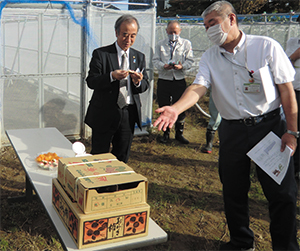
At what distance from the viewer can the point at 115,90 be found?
3307mm

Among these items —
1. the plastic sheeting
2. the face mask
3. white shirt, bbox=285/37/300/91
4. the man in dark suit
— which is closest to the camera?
the man in dark suit

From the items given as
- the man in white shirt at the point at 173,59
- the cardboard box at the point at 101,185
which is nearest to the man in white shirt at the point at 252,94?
the cardboard box at the point at 101,185

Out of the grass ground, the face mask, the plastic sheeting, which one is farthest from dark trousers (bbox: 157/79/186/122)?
the plastic sheeting

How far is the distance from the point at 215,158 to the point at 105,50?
9.34 ft

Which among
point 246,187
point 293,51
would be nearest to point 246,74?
point 246,187

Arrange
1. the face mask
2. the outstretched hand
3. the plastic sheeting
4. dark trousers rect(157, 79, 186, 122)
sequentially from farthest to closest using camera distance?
dark trousers rect(157, 79, 186, 122)
the face mask
the plastic sheeting
the outstretched hand

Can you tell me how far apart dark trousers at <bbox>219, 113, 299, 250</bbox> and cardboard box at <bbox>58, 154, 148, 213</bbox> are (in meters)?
0.97

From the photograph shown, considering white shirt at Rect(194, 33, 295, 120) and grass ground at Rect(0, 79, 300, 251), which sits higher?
white shirt at Rect(194, 33, 295, 120)

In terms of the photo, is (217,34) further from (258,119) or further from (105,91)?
(105,91)

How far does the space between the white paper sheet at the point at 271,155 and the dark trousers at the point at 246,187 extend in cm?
6

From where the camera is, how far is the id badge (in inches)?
95.1

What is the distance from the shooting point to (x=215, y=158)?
5.43 m

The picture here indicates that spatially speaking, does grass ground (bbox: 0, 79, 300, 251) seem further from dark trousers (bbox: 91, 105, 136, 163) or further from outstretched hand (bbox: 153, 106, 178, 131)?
outstretched hand (bbox: 153, 106, 178, 131)

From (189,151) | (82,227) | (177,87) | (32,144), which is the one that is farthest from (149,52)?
(82,227)
